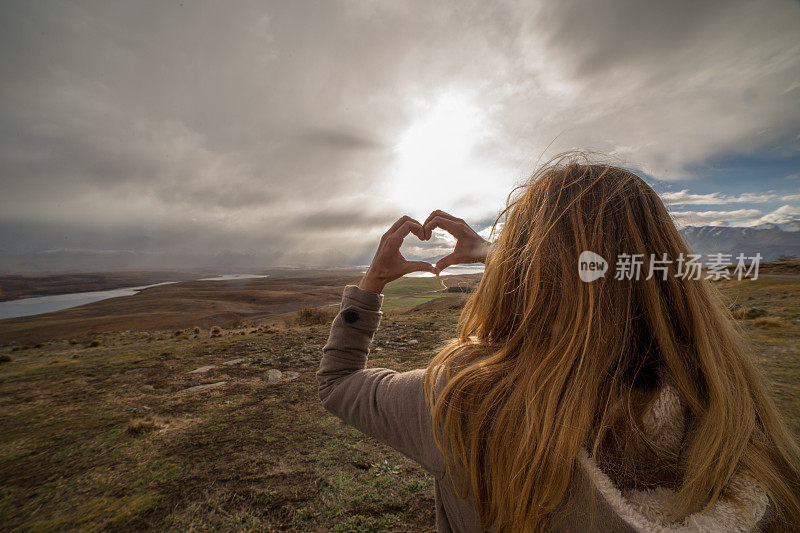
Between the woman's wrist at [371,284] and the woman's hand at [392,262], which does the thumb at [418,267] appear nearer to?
the woman's hand at [392,262]

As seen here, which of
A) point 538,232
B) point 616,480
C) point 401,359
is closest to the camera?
point 616,480

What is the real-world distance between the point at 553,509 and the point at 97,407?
714 cm

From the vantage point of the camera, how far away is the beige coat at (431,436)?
2.31 feet

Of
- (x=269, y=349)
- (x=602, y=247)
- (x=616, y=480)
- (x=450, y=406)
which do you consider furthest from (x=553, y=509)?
(x=269, y=349)

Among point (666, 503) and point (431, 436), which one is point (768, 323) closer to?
point (666, 503)

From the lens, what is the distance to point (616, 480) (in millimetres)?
831

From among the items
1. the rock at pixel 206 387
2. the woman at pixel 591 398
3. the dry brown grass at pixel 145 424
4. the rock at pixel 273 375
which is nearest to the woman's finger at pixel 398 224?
the woman at pixel 591 398

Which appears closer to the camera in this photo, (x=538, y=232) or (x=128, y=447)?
(x=538, y=232)

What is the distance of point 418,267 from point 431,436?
2.60 feet

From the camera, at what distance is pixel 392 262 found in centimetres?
162

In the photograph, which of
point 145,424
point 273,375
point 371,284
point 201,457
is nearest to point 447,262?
point 371,284

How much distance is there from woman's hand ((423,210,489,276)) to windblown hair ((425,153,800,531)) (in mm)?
359

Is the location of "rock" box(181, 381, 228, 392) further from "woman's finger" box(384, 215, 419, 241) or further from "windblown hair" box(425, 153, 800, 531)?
"windblown hair" box(425, 153, 800, 531)

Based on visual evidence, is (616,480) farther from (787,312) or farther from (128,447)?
(787,312)
